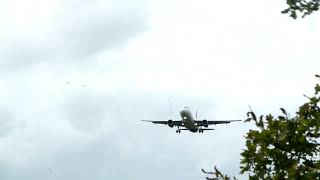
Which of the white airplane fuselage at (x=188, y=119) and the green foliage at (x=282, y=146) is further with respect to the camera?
the white airplane fuselage at (x=188, y=119)

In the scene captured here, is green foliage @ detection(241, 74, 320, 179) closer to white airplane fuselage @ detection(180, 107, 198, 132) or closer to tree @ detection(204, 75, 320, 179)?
tree @ detection(204, 75, 320, 179)

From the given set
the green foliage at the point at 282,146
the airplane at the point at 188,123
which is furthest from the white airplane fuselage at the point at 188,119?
the green foliage at the point at 282,146

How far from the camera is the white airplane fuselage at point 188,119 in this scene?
81.4 m

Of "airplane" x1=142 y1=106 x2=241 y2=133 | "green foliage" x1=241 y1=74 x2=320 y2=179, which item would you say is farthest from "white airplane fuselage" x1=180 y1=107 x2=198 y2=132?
"green foliage" x1=241 y1=74 x2=320 y2=179

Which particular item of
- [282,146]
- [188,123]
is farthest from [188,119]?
[282,146]

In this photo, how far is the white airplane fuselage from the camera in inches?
3205

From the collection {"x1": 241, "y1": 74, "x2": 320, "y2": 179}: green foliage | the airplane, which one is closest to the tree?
{"x1": 241, "y1": 74, "x2": 320, "y2": 179}: green foliage

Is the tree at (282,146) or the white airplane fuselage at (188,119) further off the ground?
the white airplane fuselage at (188,119)

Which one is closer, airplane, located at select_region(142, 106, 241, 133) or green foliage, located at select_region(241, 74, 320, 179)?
green foliage, located at select_region(241, 74, 320, 179)

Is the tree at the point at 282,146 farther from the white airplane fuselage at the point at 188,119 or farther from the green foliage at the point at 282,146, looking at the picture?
the white airplane fuselage at the point at 188,119

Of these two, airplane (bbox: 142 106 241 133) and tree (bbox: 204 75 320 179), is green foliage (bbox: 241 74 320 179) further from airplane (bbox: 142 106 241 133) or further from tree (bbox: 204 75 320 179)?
airplane (bbox: 142 106 241 133)

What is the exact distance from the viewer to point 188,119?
8138 cm

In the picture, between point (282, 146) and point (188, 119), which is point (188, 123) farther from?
point (282, 146)

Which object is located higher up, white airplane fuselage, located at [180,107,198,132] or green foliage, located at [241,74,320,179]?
white airplane fuselage, located at [180,107,198,132]
